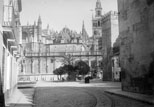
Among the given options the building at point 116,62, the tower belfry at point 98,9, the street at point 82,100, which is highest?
the tower belfry at point 98,9

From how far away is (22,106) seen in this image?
31.6 feet

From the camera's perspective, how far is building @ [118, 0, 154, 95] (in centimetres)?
1216

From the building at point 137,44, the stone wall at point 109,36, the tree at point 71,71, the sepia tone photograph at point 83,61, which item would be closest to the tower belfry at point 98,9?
the sepia tone photograph at point 83,61

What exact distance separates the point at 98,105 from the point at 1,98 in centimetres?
375

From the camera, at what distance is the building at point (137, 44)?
1216cm

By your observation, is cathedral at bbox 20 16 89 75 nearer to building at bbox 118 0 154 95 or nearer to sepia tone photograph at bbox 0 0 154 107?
sepia tone photograph at bbox 0 0 154 107

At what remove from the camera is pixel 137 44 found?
44.2 ft

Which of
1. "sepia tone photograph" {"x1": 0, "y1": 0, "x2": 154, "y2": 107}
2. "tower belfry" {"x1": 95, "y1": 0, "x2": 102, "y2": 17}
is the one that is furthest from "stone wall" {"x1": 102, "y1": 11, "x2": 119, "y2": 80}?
"tower belfry" {"x1": 95, "y1": 0, "x2": 102, "y2": 17}

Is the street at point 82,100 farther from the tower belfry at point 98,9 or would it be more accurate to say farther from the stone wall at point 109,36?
the tower belfry at point 98,9

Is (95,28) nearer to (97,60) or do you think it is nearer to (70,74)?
(97,60)

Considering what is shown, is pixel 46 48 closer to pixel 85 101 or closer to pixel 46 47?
pixel 46 47

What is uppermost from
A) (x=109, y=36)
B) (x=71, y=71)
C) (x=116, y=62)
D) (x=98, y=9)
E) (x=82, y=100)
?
(x=98, y=9)

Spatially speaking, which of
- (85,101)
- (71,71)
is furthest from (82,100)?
(71,71)

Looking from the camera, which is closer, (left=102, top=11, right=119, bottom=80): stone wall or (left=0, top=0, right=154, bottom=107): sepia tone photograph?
(left=0, top=0, right=154, bottom=107): sepia tone photograph
